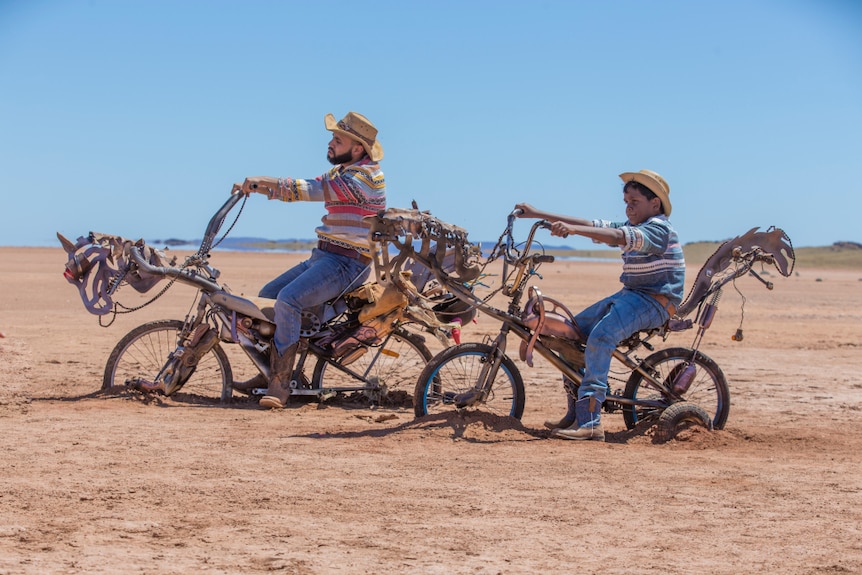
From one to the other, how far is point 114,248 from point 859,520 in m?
6.24

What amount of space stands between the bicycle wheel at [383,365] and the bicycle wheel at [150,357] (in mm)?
811

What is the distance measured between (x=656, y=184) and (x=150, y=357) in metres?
4.49

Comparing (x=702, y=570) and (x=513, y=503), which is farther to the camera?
(x=513, y=503)

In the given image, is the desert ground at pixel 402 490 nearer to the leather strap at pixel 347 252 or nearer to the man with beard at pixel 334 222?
the man with beard at pixel 334 222

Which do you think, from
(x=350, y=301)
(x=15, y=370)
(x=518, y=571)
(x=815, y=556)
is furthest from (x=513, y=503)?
(x=15, y=370)

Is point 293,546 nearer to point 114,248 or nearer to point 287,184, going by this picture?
point 287,184

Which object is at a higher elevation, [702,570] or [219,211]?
[219,211]

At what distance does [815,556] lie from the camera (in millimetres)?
4742

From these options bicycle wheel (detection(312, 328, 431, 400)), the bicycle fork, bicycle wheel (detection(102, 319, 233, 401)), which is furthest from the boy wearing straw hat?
bicycle wheel (detection(102, 319, 233, 401))

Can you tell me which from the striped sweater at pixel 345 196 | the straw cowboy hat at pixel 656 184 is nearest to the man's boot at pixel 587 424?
the straw cowboy hat at pixel 656 184

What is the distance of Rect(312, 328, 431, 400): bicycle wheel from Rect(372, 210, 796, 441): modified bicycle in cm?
123

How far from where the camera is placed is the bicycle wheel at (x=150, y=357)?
28.8ft

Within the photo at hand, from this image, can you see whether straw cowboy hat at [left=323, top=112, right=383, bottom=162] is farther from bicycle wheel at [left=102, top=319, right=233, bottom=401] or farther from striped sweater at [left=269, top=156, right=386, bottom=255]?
bicycle wheel at [left=102, top=319, right=233, bottom=401]

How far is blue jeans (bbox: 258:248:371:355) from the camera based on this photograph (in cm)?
848
